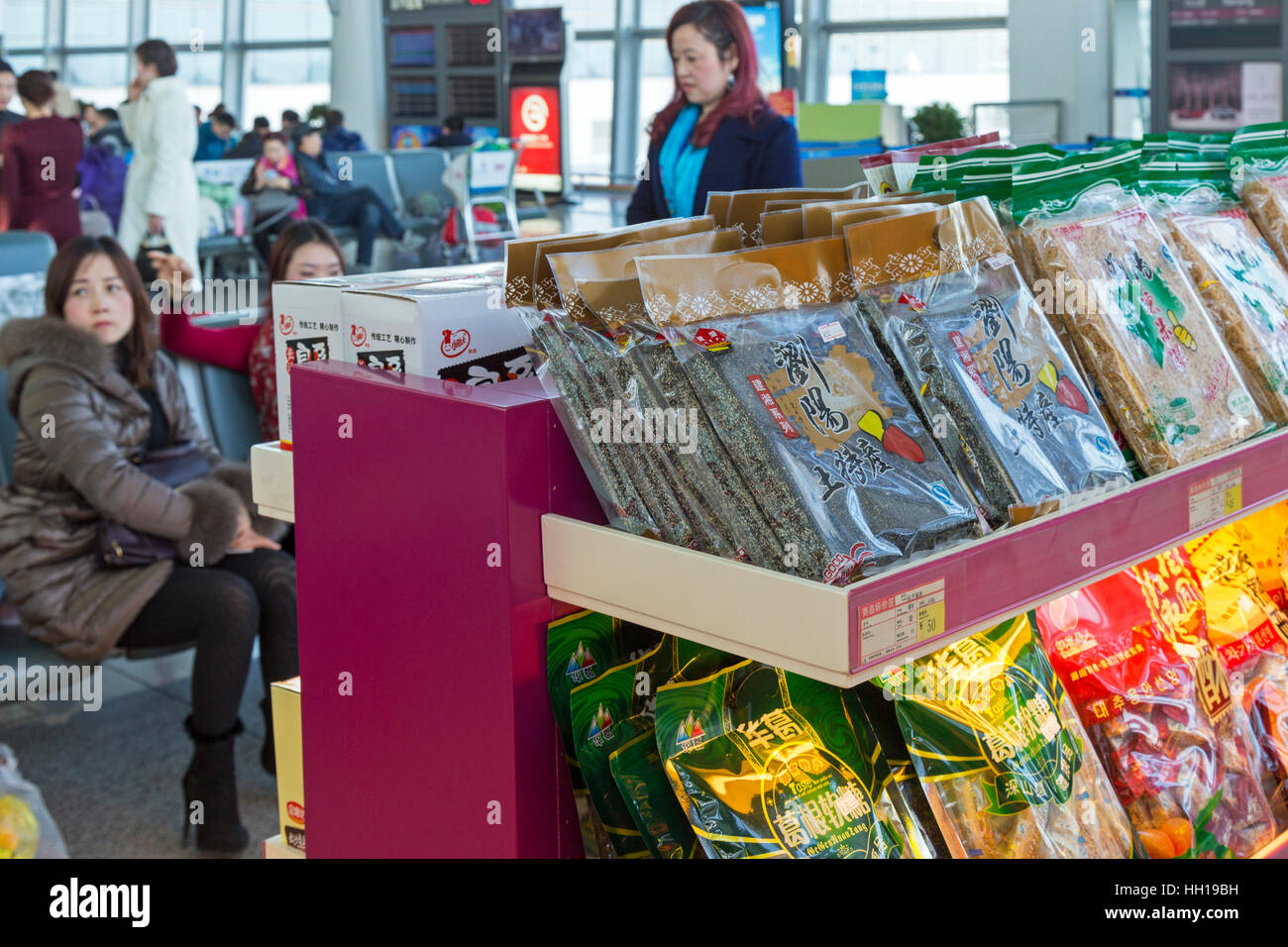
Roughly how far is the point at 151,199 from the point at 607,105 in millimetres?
9430

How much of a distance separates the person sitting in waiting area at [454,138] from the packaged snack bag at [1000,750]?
10338 millimetres

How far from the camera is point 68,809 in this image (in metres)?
2.79

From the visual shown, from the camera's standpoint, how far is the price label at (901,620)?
970 mm

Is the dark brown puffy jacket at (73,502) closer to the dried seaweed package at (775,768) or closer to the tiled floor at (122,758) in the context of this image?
the tiled floor at (122,758)

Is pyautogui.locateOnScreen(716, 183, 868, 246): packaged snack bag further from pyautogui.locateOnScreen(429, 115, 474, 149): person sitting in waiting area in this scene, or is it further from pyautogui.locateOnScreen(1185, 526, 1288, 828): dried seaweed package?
pyautogui.locateOnScreen(429, 115, 474, 149): person sitting in waiting area

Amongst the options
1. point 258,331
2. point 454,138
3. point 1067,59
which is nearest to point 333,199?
point 454,138

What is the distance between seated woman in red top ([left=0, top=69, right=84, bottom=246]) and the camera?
5688 millimetres

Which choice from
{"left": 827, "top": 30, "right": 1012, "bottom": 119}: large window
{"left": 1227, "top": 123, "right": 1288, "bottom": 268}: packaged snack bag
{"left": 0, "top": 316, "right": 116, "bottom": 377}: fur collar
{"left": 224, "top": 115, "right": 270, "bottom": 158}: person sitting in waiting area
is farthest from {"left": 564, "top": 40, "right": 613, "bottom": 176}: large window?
{"left": 1227, "top": 123, "right": 1288, "bottom": 268}: packaged snack bag

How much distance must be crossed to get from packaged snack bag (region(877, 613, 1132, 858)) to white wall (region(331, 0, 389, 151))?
548 inches

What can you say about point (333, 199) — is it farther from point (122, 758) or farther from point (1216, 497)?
point (1216, 497)

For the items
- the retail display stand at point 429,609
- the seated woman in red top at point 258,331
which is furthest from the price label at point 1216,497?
the seated woman in red top at point 258,331

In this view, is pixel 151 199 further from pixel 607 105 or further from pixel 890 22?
pixel 607 105

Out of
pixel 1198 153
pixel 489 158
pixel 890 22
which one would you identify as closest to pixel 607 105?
pixel 890 22

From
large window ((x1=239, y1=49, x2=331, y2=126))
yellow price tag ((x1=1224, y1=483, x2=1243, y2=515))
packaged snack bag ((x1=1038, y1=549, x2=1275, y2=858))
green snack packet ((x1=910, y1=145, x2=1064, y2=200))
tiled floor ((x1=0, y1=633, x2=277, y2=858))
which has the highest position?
large window ((x1=239, y1=49, x2=331, y2=126))
